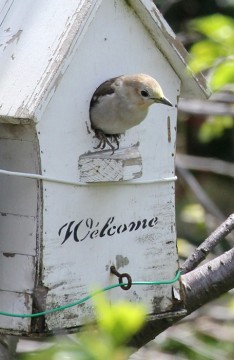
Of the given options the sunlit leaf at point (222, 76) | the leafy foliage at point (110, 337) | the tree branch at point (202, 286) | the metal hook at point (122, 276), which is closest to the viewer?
the leafy foliage at point (110, 337)

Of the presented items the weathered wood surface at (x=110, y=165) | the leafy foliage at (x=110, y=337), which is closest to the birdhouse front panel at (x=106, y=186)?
the weathered wood surface at (x=110, y=165)

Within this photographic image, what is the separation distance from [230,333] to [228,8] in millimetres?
3353

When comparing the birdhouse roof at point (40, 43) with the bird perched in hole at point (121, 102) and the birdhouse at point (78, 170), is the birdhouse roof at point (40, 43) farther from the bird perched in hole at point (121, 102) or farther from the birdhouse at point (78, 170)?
the bird perched in hole at point (121, 102)

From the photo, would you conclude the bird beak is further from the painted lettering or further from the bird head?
the painted lettering

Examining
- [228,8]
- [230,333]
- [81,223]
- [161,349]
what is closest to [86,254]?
[81,223]

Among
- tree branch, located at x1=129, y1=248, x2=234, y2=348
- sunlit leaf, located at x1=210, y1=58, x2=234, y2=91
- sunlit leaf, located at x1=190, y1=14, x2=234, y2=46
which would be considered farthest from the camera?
sunlit leaf, located at x1=190, y1=14, x2=234, y2=46

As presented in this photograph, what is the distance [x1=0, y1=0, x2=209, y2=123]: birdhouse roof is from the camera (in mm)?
3062

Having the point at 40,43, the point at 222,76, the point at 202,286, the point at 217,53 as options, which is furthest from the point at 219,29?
the point at 40,43

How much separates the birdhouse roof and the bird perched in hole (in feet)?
0.59

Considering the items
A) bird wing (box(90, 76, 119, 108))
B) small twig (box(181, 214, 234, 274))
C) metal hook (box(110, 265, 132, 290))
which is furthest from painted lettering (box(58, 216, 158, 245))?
bird wing (box(90, 76, 119, 108))

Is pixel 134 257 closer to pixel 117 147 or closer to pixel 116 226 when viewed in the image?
pixel 116 226

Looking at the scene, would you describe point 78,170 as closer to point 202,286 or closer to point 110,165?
point 110,165

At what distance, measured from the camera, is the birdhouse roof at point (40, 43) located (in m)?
3.06

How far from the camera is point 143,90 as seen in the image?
129 inches
